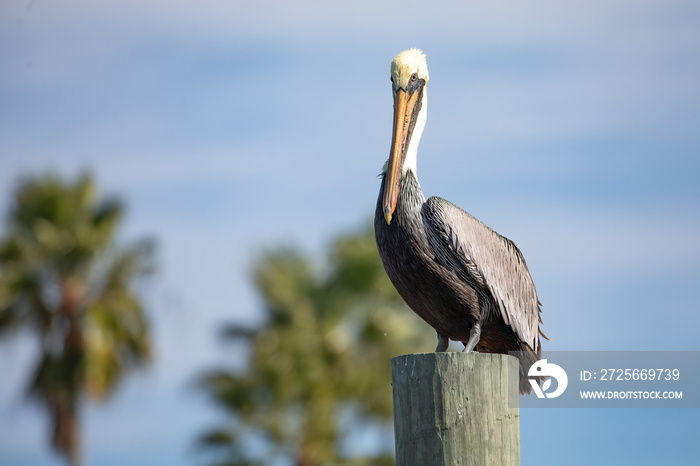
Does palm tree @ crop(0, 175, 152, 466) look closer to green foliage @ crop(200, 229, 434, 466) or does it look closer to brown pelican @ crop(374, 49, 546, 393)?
green foliage @ crop(200, 229, 434, 466)

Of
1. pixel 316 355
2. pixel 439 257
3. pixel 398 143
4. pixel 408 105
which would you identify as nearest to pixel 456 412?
pixel 439 257

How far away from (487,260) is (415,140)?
0.90 m

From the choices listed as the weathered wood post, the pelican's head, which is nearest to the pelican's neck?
the pelican's head

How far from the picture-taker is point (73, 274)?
69.3ft

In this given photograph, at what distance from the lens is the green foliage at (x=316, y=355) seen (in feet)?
59.4

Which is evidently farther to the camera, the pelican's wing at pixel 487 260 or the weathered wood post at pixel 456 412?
the pelican's wing at pixel 487 260

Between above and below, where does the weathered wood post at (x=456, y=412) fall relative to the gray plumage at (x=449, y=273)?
below

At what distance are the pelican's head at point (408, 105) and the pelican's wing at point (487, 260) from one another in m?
0.35

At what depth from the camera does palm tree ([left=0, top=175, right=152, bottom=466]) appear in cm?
2039

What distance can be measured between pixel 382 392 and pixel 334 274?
2.49 m

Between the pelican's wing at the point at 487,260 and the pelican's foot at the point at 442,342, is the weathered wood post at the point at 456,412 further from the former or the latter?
the pelican's foot at the point at 442,342

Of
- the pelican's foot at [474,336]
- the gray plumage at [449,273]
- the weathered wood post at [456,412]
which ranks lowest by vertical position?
the weathered wood post at [456,412]

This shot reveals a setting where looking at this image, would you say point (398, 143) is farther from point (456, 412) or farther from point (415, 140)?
point (456, 412)

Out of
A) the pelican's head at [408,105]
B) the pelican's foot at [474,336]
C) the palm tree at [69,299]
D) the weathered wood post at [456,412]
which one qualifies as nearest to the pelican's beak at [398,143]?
the pelican's head at [408,105]
